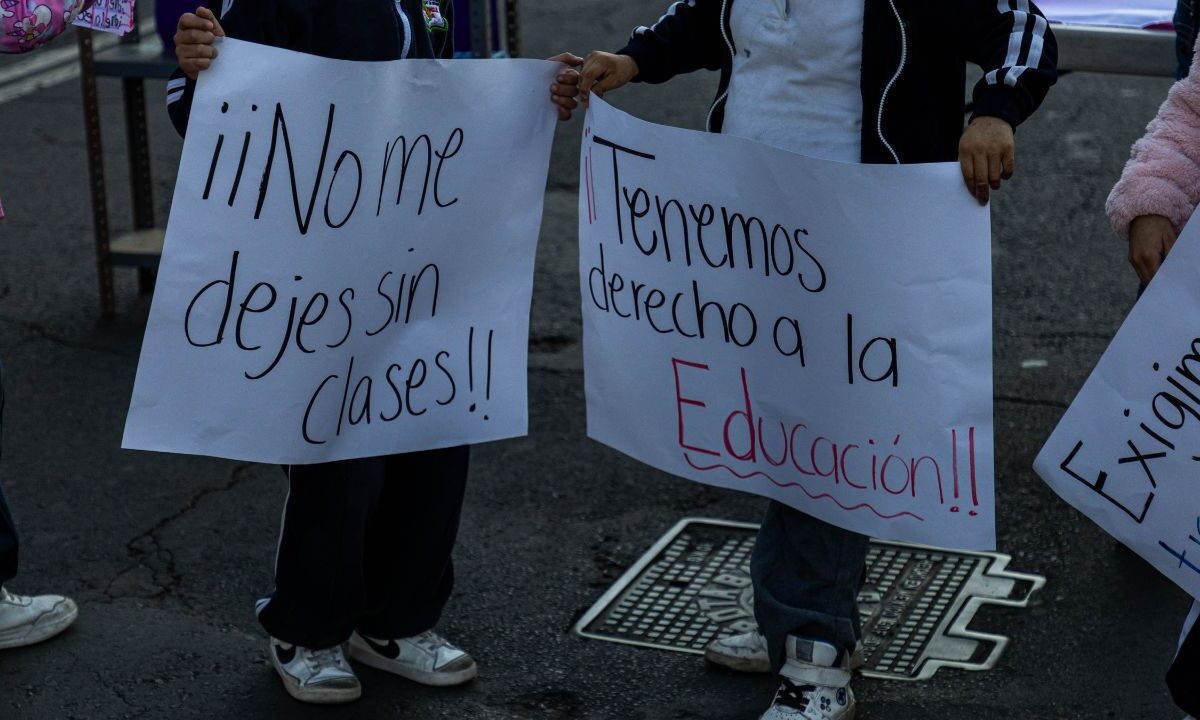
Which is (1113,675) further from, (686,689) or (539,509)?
(539,509)

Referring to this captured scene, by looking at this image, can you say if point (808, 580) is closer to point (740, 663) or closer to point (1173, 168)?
point (740, 663)

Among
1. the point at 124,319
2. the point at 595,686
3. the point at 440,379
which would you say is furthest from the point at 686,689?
the point at 124,319

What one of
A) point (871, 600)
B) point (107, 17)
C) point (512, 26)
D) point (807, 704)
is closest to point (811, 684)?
point (807, 704)

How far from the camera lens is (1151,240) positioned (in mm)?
2576

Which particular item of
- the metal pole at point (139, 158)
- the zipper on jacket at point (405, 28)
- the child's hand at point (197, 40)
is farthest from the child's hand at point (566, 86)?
the metal pole at point (139, 158)

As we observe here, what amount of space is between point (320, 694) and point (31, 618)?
728 millimetres

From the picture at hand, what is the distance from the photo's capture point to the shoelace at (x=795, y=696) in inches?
120

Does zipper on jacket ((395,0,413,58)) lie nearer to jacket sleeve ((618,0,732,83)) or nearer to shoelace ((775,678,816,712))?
jacket sleeve ((618,0,732,83))

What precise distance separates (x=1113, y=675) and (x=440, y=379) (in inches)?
59.7

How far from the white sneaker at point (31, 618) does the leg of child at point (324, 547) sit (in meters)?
0.61

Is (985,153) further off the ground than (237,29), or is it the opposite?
(237,29)

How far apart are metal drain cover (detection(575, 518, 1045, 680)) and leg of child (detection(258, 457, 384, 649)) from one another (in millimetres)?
646

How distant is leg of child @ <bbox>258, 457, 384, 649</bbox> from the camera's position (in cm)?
304

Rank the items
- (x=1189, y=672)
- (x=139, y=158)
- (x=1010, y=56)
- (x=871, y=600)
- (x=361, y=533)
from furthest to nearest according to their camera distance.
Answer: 1. (x=139, y=158)
2. (x=871, y=600)
3. (x=361, y=533)
4. (x=1010, y=56)
5. (x=1189, y=672)
